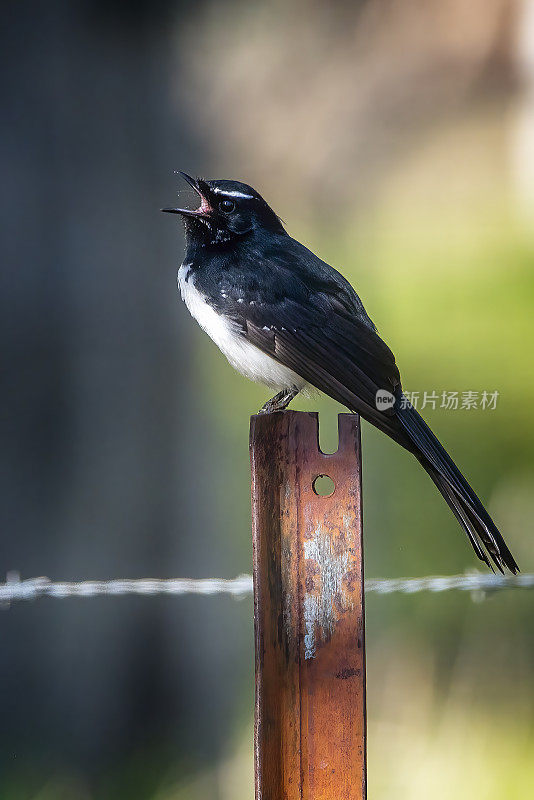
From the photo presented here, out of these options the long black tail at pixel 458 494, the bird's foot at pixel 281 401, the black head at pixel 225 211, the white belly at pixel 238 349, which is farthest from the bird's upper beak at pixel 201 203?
the long black tail at pixel 458 494

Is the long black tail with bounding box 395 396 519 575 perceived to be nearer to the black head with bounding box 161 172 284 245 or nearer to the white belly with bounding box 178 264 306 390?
the white belly with bounding box 178 264 306 390

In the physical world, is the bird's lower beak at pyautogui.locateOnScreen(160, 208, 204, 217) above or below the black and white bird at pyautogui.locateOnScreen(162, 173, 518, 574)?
above

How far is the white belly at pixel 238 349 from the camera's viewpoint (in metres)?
2.12

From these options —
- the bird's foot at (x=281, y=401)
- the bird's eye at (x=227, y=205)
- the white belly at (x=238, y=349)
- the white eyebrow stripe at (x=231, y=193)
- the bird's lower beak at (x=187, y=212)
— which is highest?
the white eyebrow stripe at (x=231, y=193)

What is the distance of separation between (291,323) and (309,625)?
0.88 m

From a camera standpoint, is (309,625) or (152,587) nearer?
(309,625)

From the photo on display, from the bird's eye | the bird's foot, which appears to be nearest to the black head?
the bird's eye

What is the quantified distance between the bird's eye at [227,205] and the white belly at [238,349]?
214 mm

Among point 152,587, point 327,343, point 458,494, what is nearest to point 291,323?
point 327,343

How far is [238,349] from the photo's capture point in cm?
214

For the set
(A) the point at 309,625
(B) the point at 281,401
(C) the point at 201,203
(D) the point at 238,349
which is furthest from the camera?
(B) the point at 281,401

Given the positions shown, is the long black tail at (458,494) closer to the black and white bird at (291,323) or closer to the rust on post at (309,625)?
the black and white bird at (291,323)

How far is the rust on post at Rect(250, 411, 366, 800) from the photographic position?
4.41ft

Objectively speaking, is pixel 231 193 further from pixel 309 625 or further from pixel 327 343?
pixel 309 625
